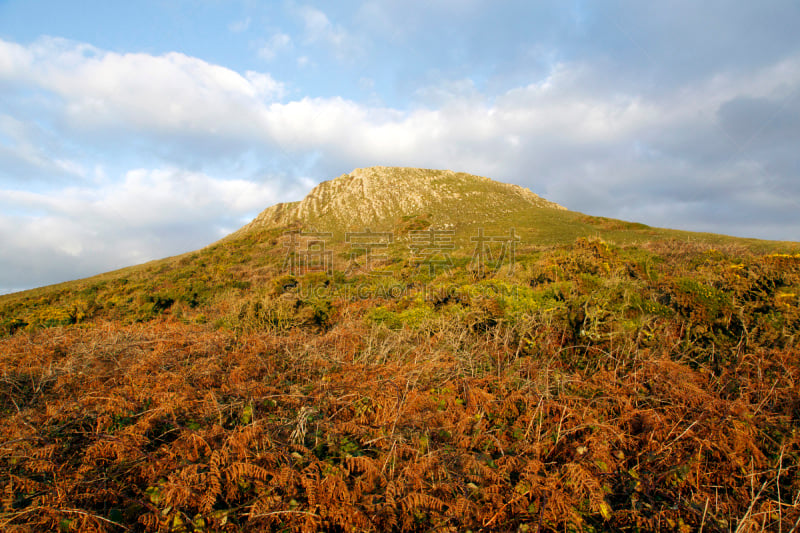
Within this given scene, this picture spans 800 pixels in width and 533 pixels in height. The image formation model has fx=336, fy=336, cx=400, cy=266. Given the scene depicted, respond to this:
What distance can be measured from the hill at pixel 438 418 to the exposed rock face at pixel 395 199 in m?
32.4

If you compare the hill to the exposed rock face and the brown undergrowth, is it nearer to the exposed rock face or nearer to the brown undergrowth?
the brown undergrowth

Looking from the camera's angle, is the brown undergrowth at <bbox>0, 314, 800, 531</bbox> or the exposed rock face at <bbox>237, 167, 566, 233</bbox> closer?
the brown undergrowth at <bbox>0, 314, 800, 531</bbox>

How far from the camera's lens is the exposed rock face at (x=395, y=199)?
139 ft

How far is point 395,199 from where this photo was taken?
47.3 metres

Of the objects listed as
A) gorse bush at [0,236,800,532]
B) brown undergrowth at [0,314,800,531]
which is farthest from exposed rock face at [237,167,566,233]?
brown undergrowth at [0,314,800,531]

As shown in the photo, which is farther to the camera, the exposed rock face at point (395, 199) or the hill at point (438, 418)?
the exposed rock face at point (395, 199)

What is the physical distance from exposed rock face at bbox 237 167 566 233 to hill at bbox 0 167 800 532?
1277 inches

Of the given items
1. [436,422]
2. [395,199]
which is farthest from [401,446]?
[395,199]

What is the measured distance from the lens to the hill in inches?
95.3

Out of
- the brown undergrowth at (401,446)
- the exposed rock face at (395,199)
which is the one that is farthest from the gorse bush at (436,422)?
the exposed rock face at (395,199)

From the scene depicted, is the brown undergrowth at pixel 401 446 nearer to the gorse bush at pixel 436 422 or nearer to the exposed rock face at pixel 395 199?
the gorse bush at pixel 436 422

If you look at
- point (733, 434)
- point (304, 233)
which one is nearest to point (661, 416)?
point (733, 434)

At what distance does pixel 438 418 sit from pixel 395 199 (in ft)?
148

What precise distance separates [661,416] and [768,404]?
131 centimetres
